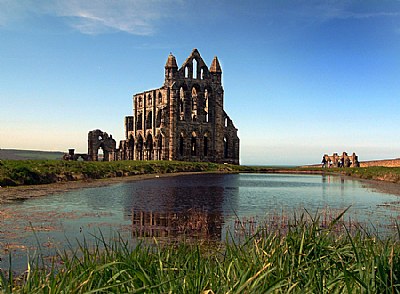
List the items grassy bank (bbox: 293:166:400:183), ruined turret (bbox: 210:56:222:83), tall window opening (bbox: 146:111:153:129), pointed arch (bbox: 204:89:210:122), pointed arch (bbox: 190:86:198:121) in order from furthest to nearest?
tall window opening (bbox: 146:111:153:129)
pointed arch (bbox: 190:86:198:121)
pointed arch (bbox: 204:89:210:122)
ruined turret (bbox: 210:56:222:83)
grassy bank (bbox: 293:166:400:183)

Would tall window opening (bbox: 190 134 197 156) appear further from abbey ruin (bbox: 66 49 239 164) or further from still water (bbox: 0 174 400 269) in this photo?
still water (bbox: 0 174 400 269)

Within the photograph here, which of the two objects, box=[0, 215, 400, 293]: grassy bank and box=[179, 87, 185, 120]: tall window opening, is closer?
box=[0, 215, 400, 293]: grassy bank

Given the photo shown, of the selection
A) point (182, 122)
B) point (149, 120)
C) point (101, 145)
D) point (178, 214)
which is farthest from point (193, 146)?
point (178, 214)

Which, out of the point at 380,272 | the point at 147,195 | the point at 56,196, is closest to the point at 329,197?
the point at 147,195

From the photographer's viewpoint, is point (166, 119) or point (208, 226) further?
point (166, 119)

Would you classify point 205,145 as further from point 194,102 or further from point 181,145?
point 194,102

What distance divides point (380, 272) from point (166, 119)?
62025 mm

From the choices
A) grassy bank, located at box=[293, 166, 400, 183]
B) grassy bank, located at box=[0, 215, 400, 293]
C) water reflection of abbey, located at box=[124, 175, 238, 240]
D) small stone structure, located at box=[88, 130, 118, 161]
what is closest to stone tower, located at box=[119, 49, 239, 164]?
small stone structure, located at box=[88, 130, 118, 161]

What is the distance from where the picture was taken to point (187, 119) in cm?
6781

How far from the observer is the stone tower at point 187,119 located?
216ft

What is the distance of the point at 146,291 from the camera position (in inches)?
184

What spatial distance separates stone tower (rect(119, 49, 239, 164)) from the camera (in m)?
65.8

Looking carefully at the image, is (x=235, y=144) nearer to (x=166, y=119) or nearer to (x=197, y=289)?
(x=166, y=119)

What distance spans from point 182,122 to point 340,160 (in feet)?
82.9
